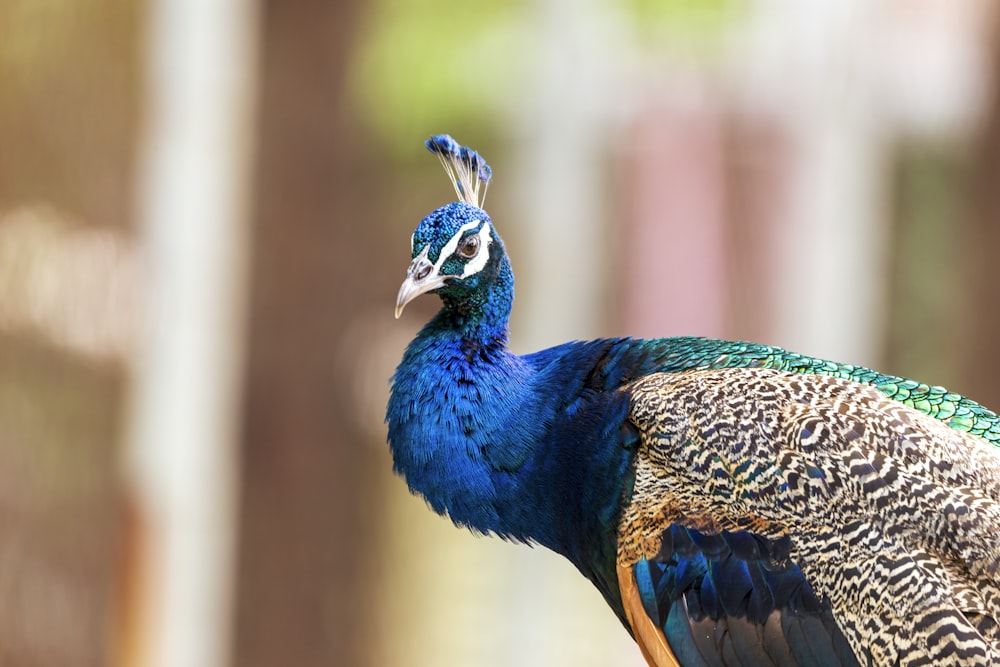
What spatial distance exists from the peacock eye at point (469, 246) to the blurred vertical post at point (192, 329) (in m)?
1.95

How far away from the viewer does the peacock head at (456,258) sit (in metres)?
2.24

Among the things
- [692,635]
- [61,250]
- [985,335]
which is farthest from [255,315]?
[692,635]

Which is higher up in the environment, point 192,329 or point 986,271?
point 986,271

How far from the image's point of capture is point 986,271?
4.48 m

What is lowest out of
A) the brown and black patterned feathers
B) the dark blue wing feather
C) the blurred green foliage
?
the dark blue wing feather

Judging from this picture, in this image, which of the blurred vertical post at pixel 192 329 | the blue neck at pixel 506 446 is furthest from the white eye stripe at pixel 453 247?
the blurred vertical post at pixel 192 329

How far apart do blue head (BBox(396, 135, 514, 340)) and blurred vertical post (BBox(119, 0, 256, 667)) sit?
192cm

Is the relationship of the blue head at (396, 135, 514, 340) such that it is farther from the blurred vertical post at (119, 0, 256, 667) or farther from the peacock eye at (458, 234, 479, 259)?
the blurred vertical post at (119, 0, 256, 667)

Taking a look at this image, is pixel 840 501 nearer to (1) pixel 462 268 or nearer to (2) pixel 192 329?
(1) pixel 462 268

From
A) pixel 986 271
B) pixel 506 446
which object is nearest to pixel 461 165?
pixel 506 446

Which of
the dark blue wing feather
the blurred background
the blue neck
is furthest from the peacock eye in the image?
the blurred background

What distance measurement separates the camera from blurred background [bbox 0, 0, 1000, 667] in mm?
3650

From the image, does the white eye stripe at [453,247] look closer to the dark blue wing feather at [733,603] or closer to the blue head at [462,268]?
the blue head at [462,268]

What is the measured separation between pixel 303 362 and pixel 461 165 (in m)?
2.05
